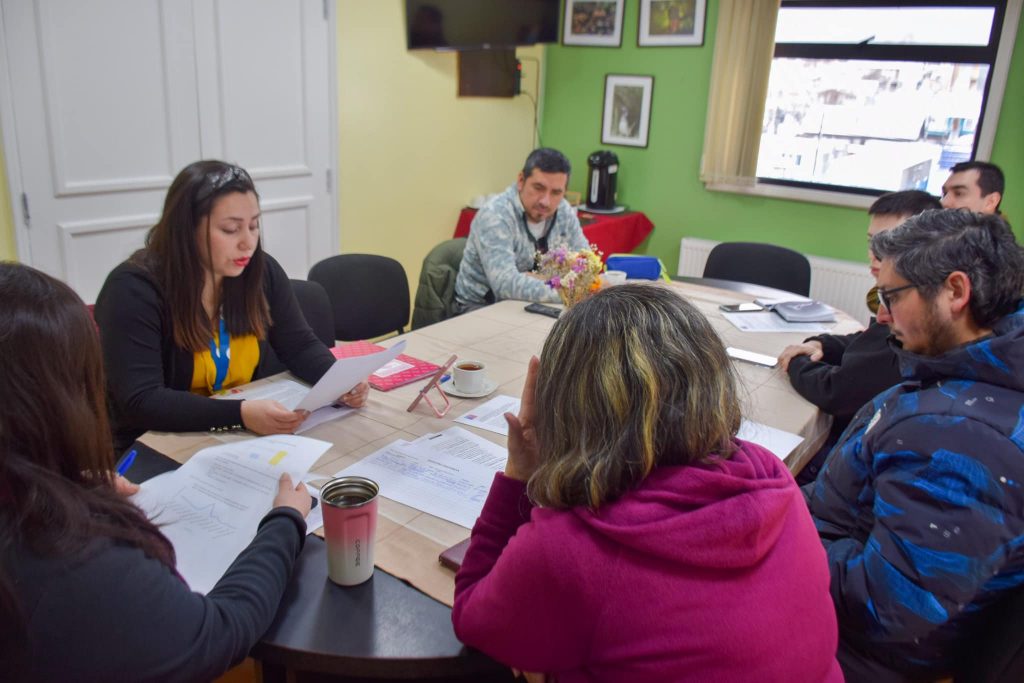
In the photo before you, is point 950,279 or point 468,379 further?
point 468,379

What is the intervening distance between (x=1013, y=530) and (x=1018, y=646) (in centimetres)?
16

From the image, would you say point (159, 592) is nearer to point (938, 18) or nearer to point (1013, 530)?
point (1013, 530)

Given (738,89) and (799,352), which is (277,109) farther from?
(799,352)

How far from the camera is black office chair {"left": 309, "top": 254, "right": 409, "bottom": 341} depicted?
277cm

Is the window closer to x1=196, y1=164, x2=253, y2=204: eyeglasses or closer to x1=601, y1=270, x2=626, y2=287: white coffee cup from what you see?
x1=601, y1=270, x2=626, y2=287: white coffee cup

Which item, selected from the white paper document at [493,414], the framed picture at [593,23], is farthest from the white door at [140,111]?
the white paper document at [493,414]

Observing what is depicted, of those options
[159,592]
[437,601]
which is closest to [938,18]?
[437,601]

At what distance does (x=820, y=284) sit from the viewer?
14.1ft

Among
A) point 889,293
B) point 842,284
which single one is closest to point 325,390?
point 889,293

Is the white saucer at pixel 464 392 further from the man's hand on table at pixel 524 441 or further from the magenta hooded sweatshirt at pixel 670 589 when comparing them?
the magenta hooded sweatshirt at pixel 670 589

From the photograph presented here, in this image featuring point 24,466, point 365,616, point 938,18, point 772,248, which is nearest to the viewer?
point 24,466

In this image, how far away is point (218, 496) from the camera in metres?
1.25

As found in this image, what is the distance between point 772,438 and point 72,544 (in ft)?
4.56

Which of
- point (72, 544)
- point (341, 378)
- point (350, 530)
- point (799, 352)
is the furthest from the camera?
point (799, 352)
